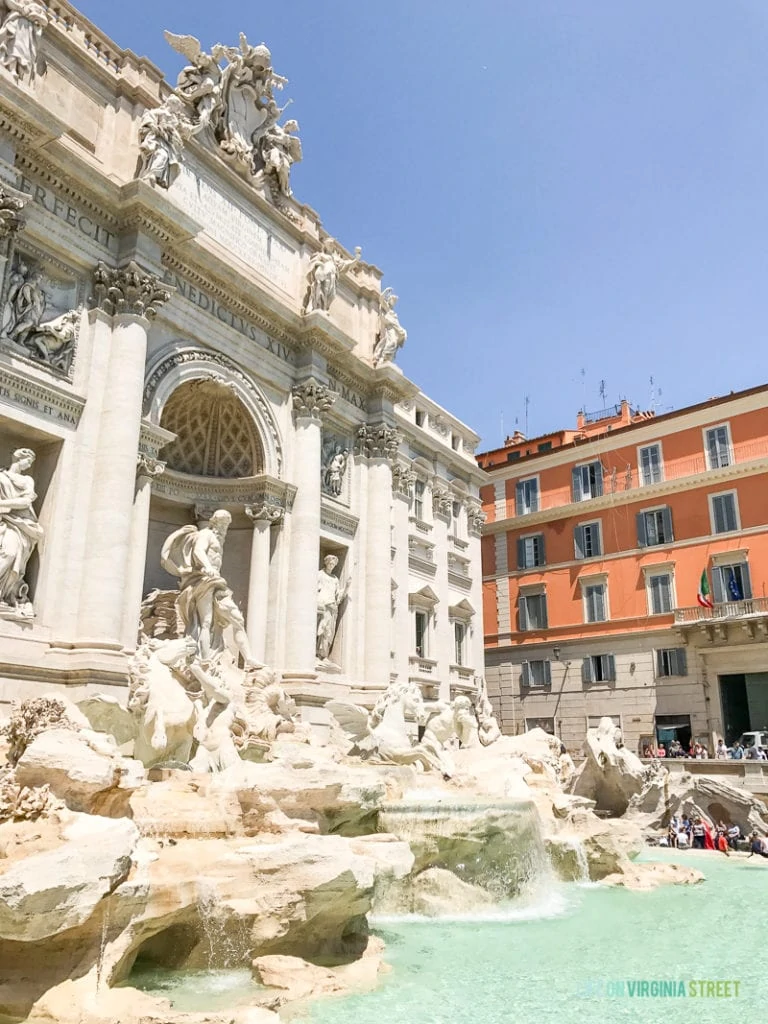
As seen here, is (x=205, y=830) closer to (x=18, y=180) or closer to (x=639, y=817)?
(x=18, y=180)

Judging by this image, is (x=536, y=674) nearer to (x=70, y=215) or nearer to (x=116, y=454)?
(x=116, y=454)

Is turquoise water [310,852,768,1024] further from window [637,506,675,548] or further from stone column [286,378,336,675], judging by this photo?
window [637,506,675,548]

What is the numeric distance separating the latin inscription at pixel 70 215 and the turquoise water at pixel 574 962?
1248cm

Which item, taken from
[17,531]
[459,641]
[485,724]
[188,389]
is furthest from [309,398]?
[459,641]

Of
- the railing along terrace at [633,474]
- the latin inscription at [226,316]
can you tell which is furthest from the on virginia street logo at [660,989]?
the railing along terrace at [633,474]

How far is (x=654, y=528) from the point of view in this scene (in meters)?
29.0

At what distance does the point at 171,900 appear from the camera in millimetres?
6691

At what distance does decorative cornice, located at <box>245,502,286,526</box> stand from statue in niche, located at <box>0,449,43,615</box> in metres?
5.67

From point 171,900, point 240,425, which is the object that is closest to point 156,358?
point 240,425

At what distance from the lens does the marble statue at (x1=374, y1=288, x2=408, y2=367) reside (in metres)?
22.2

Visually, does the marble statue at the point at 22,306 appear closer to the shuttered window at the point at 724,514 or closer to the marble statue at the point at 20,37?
the marble statue at the point at 20,37

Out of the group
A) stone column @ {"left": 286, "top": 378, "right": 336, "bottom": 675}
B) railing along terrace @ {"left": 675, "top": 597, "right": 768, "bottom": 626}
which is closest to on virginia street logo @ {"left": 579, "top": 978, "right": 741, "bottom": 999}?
stone column @ {"left": 286, "top": 378, "right": 336, "bottom": 675}

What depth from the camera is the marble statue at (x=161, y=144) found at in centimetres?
1554

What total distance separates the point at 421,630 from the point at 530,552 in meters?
9.12
